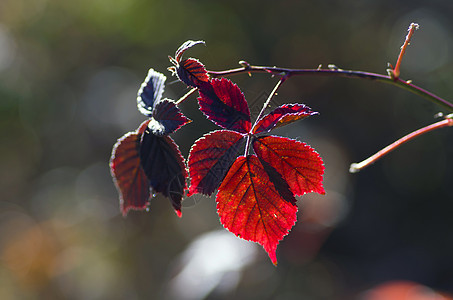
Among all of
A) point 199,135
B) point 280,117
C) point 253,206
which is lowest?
point 199,135

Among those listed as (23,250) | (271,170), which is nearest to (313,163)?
(271,170)

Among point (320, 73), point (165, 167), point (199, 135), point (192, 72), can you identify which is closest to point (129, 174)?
point (165, 167)

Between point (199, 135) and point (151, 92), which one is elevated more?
point (151, 92)

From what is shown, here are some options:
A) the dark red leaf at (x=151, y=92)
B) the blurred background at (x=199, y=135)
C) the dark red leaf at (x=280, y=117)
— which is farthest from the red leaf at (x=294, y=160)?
the blurred background at (x=199, y=135)

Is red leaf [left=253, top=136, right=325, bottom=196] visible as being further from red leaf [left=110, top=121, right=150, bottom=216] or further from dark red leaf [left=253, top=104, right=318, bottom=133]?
red leaf [left=110, top=121, right=150, bottom=216]

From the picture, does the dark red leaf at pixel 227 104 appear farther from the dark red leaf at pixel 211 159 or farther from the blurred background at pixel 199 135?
the blurred background at pixel 199 135

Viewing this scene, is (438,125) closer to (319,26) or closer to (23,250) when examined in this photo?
(319,26)

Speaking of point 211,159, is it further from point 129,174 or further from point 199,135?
point 199,135

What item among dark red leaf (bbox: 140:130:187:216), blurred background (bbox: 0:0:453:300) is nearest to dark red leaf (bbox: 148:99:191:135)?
dark red leaf (bbox: 140:130:187:216)
